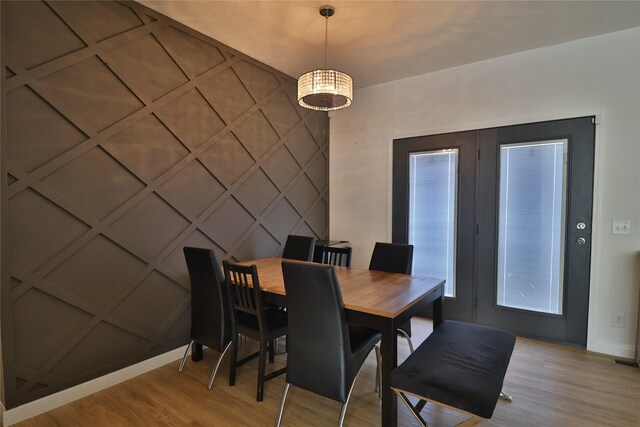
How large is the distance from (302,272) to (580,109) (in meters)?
2.97

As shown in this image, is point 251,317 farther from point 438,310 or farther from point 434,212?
point 434,212

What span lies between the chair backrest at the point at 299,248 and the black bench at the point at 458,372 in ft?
5.09

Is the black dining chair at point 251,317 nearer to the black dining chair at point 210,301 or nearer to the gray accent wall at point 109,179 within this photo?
the black dining chair at point 210,301

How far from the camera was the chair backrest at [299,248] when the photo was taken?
3248 mm

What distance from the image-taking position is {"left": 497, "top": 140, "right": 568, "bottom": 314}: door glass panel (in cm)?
298

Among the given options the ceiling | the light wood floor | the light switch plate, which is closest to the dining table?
the light wood floor

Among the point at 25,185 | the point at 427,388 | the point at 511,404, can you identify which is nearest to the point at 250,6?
the point at 25,185

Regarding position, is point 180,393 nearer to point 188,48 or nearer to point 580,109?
point 188,48

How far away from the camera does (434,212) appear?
3643 mm

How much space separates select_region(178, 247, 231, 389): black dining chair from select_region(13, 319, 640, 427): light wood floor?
0.65 feet

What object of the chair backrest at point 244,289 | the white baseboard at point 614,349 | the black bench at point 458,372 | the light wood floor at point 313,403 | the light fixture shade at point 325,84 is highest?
the light fixture shade at point 325,84

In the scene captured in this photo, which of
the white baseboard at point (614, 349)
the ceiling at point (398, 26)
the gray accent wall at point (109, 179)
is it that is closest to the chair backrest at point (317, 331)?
the gray accent wall at point (109, 179)

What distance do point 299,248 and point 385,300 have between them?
5.22 feet

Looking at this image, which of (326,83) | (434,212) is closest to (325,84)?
(326,83)
